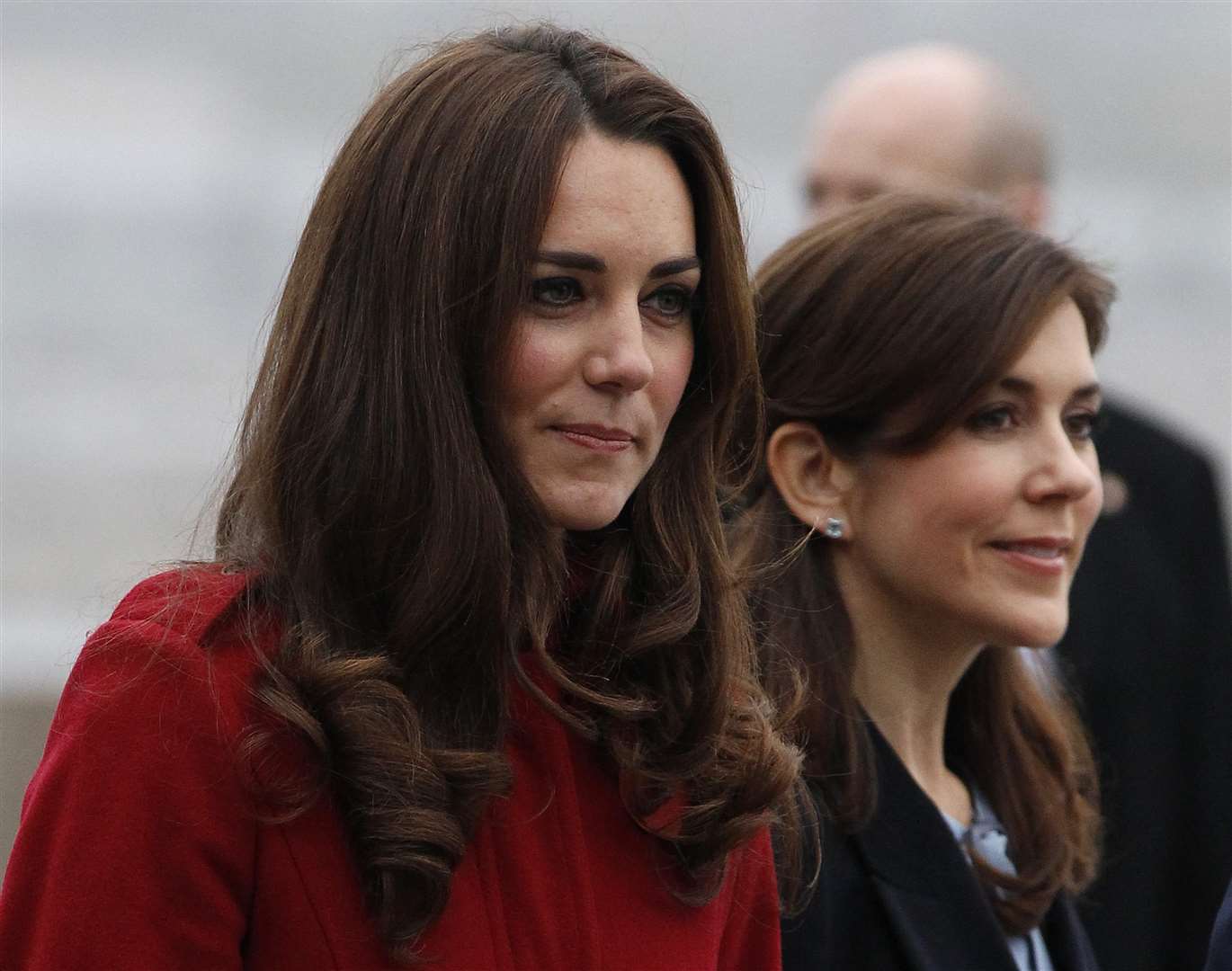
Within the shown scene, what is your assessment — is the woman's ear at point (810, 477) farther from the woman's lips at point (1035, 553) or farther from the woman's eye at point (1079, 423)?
the woman's eye at point (1079, 423)

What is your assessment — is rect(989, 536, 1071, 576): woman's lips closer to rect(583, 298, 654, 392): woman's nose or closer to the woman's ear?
the woman's ear

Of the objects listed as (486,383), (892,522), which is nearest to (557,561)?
(486,383)

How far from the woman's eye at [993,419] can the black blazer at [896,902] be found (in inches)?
19.2

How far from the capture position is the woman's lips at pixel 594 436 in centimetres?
226

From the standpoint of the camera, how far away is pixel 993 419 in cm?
296

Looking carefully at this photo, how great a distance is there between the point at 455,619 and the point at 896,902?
3.22ft

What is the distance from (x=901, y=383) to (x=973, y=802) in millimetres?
753

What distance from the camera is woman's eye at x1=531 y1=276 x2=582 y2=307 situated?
2227 millimetres

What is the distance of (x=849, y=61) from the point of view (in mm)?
6711

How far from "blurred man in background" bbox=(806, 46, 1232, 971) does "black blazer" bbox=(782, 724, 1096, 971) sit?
3.95 ft

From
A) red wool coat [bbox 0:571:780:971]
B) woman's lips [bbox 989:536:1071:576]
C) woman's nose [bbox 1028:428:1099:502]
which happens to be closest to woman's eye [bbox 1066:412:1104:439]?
woman's nose [bbox 1028:428:1099:502]

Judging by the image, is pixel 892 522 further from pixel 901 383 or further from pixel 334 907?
pixel 334 907

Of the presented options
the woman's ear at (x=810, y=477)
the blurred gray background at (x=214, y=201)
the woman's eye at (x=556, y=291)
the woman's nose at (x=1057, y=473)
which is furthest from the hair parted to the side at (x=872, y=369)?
the blurred gray background at (x=214, y=201)

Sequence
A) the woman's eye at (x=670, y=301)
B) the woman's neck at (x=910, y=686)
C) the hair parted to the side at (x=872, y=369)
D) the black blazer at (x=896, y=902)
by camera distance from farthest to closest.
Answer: the woman's neck at (x=910, y=686), the hair parted to the side at (x=872, y=369), the black blazer at (x=896, y=902), the woman's eye at (x=670, y=301)
